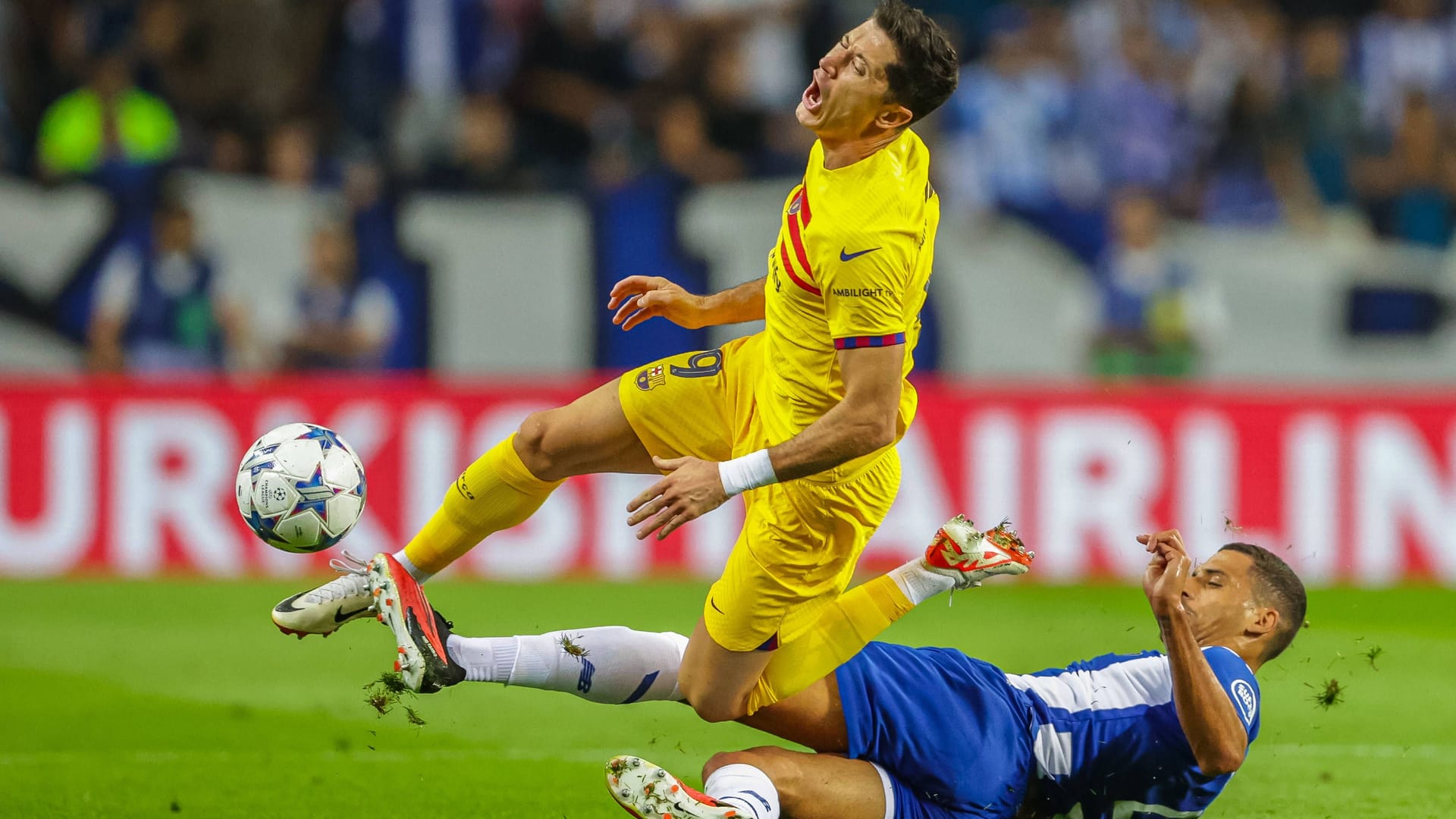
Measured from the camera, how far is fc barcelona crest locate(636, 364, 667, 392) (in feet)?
18.6

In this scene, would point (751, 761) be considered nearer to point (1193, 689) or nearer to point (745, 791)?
point (745, 791)

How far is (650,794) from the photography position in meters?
4.69

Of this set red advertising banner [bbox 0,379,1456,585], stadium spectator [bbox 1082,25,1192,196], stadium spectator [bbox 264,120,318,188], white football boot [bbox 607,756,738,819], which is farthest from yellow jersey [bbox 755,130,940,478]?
stadium spectator [bbox 1082,25,1192,196]

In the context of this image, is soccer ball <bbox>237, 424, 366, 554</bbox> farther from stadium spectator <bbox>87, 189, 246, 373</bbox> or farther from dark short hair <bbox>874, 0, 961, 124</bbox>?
stadium spectator <bbox>87, 189, 246, 373</bbox>

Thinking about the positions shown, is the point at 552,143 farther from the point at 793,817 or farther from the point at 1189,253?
the point at 793,817

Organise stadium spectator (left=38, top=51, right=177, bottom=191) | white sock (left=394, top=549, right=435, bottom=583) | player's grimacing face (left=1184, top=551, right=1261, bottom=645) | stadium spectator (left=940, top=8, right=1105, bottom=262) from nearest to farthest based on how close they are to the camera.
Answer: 1. player's grimacing face (left=1184, top=551, right=1261, bottom=645)
2. white sock (left=394, top=549, right=435, bottom=583)
3. stadium spectator (left=38, top=51, right=177, bottom=191)
4. stadium spectator (left=940, top=8, right=1105, bottom=262)

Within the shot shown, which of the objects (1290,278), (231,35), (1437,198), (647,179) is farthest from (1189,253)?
(231,35)

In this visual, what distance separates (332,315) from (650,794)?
28.8 feet

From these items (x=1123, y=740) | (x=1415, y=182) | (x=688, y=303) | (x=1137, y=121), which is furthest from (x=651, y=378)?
(x=1415, y=182)

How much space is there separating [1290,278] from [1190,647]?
32.8 ft

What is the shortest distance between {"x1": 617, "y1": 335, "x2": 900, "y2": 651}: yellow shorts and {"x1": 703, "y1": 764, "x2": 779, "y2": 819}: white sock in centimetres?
53

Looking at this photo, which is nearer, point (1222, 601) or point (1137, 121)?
point (1222, 601)

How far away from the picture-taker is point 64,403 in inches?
428

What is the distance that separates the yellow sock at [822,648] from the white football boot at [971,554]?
266mm
